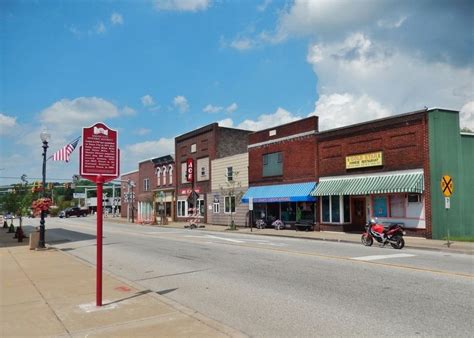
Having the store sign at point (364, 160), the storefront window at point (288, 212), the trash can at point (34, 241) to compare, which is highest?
the store sign at point (364, 160)

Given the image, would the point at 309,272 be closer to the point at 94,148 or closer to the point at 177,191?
the point at 94,148

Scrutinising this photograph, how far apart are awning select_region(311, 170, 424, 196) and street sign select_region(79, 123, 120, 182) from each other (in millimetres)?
17749

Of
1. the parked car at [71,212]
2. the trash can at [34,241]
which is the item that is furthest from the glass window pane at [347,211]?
the parked car at [71,212]

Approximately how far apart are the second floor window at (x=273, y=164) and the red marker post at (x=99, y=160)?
25960mm

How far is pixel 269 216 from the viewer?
115 feet

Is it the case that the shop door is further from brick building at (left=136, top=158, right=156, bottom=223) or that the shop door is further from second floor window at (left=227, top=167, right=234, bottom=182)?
brick building at (left=136, top=158, right=156, bottom=223)

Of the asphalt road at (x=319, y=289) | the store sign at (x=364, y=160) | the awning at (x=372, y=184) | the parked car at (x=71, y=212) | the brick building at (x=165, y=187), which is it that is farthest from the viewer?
the parked car at (x=71, y=212)

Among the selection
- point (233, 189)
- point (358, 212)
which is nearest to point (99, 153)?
point (358, 212)

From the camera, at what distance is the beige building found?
127 ft

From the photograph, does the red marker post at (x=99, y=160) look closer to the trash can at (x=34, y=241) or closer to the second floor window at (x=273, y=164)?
the trash can at (x=34, y=241)

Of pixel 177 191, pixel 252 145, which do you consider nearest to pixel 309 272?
pixel 252 145

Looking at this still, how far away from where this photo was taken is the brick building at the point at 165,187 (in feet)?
175

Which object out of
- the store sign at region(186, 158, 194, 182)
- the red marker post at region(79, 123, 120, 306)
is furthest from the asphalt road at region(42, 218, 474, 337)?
the store sign at region(186, 158, 194, 182)

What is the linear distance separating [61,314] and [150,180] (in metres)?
54.2
